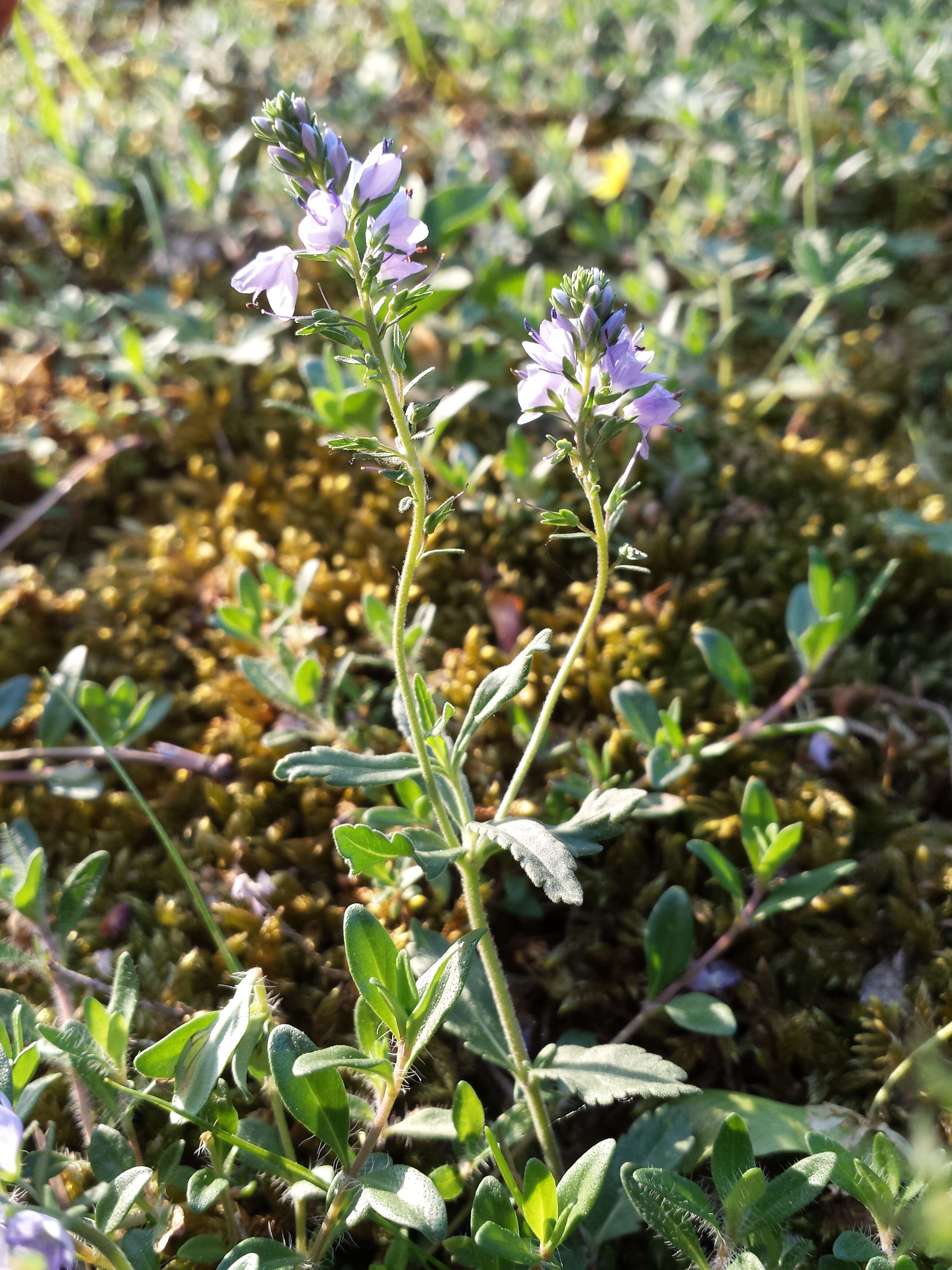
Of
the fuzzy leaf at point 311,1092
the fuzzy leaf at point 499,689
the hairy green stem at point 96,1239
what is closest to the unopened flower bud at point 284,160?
the fuzzy leaf at point 499,689

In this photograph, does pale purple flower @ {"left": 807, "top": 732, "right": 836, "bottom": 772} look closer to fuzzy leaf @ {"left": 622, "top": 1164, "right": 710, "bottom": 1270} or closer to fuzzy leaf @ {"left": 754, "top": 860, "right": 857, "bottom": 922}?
fuzzy leaf @ {"left": 754, "top": 860, "right": 857, "bottom": 922}

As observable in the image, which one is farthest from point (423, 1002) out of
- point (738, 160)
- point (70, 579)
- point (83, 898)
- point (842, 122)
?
point (842, 122)

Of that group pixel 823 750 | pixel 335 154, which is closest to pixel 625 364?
pixel 335 154

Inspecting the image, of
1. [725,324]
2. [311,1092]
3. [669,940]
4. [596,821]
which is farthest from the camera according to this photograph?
[725,324]

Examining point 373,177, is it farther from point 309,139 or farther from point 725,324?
point 725,324

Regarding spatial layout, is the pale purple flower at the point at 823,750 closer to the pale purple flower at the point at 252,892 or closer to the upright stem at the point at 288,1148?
the pale purple flower at the point at 252,892

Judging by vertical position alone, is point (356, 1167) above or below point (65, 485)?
below
